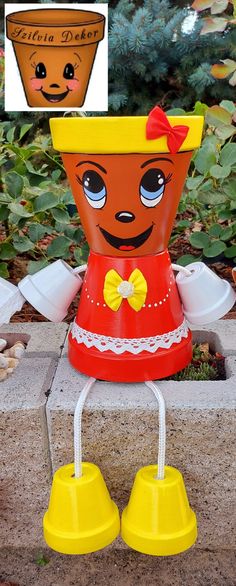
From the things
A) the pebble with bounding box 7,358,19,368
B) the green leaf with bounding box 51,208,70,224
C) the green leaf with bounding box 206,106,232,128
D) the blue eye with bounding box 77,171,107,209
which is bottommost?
the pebble with bounding box 7,358,19,368

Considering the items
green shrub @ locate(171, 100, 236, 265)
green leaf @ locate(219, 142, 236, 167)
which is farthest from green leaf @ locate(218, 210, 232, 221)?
green leaf @ locate(219, 142, 236, 167)

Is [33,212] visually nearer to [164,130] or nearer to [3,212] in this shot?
[3,212]

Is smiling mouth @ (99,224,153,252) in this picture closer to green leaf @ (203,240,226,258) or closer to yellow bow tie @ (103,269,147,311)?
yellow bow tie @ (103,269,147,311)

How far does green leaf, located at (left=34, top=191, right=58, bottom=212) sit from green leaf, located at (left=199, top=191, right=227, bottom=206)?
0.34 m

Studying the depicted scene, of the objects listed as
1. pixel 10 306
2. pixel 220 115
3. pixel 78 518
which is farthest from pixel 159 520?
pixel 220 115

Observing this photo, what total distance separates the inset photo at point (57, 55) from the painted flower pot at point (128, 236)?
1.12ft

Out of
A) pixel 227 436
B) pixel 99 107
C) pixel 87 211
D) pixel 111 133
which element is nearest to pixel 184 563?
pixel 227 436

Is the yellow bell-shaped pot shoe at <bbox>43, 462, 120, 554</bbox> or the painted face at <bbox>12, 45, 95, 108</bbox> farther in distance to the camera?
the painted face at <bbox>12, 45, 95, 108</bbox>

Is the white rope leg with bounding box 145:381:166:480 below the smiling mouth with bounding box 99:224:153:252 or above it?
below

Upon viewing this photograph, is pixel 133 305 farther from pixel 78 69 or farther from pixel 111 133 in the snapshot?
pixel 78 69

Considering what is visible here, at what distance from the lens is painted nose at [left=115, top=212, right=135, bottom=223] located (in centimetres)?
91

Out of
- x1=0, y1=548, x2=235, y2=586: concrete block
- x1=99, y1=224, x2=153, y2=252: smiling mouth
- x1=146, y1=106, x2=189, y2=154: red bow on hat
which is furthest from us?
x1=0, y1=548, x2=235, y2=586: concrete block

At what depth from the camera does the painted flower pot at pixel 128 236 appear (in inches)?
33.4

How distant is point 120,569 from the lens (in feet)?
3.49
